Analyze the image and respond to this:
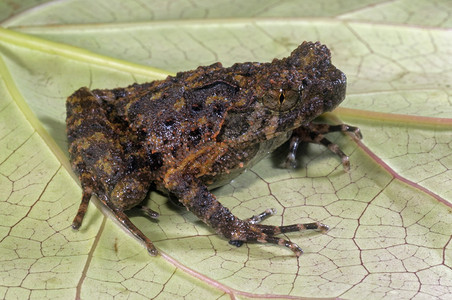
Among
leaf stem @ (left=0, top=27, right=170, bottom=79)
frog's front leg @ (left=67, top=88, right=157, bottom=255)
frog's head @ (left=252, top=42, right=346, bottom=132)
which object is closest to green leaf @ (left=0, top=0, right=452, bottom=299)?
leaf stem @ (left=0, top=27, right=170, bottom=79)

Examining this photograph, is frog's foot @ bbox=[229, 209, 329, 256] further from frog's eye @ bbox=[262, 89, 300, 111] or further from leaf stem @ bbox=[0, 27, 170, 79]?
leaf stem @ bbox=[0, 27, 170, 79]

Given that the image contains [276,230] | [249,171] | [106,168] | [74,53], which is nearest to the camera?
[276,230]

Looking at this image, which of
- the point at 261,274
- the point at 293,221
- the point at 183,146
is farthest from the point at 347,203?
the point at 183,146

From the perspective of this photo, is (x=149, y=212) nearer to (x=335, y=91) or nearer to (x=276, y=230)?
(x=276, y=230)

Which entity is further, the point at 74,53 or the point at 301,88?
the point at 74,53

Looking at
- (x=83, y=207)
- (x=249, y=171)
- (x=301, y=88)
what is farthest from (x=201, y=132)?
(x=83, y=207)

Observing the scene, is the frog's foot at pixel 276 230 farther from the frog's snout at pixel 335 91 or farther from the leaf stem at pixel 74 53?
the leaf stem at pixel 74 53
